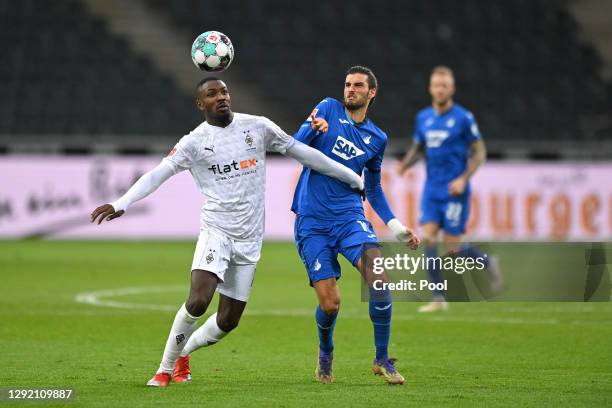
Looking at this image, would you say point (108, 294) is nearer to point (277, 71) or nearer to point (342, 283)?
point (342, 283)

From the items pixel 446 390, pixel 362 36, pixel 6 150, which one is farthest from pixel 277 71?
pixel 446 390

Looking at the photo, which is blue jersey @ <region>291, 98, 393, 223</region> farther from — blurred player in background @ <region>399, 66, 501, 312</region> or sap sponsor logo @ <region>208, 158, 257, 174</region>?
blurred player in background @ <region>399, 66, 501, 312</region>

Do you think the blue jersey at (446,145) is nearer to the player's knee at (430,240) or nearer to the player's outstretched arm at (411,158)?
the player's outstretched arm at (411,158)

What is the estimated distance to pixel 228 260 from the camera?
24.4ft

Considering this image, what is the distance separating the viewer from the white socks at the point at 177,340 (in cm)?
737

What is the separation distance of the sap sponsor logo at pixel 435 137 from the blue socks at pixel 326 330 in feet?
18.2

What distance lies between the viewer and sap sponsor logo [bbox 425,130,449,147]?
13.1 metres

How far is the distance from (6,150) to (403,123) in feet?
30.7

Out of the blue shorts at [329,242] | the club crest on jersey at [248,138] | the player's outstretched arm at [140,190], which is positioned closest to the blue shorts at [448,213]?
the blue shorts at [329,242]

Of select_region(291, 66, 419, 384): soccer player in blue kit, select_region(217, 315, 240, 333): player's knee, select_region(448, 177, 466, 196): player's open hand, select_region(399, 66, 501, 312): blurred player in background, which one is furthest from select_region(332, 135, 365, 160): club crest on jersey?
select_region(399, 66, 501, 312): blurred player in background

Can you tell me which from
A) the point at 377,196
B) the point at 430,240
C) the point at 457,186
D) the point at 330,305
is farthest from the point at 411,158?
the point at 330,305

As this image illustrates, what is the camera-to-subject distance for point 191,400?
673 centimetres

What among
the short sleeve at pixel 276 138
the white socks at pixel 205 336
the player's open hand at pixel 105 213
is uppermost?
the short sleeve at pixel 276 138

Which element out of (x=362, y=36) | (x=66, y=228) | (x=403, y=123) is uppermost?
(x=362, y=36)
